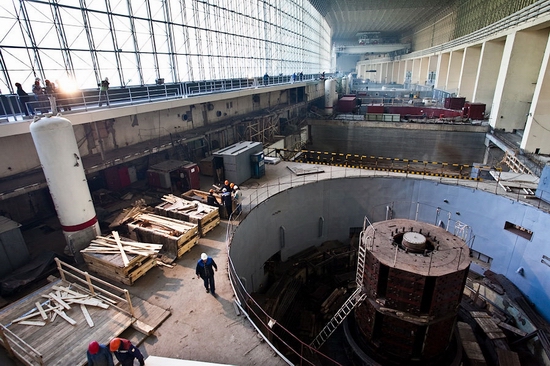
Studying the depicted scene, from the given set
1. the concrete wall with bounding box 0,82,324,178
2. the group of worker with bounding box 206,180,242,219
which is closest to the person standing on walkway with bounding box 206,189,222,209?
the group of worker with bounding box 206,180,242,219

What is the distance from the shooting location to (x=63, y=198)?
399 inches

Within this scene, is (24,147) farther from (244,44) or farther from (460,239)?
(244,44)

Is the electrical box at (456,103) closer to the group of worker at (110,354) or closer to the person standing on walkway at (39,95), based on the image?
the person standing on walkway at (39,95)

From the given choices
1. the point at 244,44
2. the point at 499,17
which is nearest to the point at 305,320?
the point at 244,44

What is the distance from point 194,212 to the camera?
13.1 meters

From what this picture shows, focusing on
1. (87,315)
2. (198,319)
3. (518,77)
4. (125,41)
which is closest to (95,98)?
(125,41)

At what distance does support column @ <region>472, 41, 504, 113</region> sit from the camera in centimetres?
2986

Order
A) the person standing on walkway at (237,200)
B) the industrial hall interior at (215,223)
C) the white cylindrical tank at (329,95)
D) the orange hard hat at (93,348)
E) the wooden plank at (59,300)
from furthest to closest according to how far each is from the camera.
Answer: the white cylindrical tank at (329,95) → the person standing on walkway at (237,200) → the industrial hall interior at (215,223) → the wooden plank at (59,300) → the orange hard hat at (93,348)

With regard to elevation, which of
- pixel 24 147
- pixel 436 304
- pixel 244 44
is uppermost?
pixel 244 44

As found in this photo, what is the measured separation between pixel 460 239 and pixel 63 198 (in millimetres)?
14087

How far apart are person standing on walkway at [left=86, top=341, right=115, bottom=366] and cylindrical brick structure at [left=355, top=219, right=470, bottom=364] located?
7.85 m

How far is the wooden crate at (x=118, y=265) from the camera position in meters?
9.70

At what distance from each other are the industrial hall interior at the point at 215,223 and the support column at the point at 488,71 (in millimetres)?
4265

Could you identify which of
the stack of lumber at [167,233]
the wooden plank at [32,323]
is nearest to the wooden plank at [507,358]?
the stack of lumber at [167,233]
